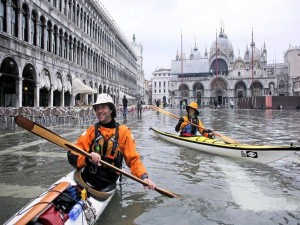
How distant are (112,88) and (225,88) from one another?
45.1m

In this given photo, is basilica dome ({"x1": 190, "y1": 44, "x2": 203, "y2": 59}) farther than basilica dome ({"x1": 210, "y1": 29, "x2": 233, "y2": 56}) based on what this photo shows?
Yes

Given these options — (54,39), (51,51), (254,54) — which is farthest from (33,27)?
(254,54)

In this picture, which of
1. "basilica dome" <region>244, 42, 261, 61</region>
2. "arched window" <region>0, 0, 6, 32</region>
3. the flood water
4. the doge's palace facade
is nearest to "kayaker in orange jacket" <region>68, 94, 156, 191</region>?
the flood water

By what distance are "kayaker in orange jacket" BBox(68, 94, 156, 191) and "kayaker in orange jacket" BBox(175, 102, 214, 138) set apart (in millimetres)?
5335

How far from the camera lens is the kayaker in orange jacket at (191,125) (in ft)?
30.8

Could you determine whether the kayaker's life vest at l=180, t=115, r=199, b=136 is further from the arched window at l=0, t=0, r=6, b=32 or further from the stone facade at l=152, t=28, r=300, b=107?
the stone facade at l=152, t=28, r=300, b=107

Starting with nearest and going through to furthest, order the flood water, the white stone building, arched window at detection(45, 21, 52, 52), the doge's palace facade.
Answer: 1. the flood water
2. the doge's palace facade
3. arched window at detection(45, 21, 52, 52)
4. the white stone building

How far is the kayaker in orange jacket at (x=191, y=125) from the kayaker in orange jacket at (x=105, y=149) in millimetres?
5335

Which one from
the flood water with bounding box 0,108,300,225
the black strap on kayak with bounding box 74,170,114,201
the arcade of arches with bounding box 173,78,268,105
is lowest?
the flood water with bounding box 0,108,300,225

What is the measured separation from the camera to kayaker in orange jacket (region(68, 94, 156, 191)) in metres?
4.14

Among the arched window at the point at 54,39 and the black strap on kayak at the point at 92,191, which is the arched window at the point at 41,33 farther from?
the black strap on kayak at the point at 92,191

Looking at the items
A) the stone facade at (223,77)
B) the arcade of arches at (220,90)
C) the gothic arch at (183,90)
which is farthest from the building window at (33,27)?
the gothic arch at (183,90)

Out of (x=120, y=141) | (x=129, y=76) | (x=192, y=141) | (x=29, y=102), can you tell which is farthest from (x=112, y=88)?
(x=120, y=141)

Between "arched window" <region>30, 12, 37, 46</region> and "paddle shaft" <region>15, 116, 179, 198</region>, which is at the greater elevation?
"arched window" <region>30, 12, 37, 46</region>
